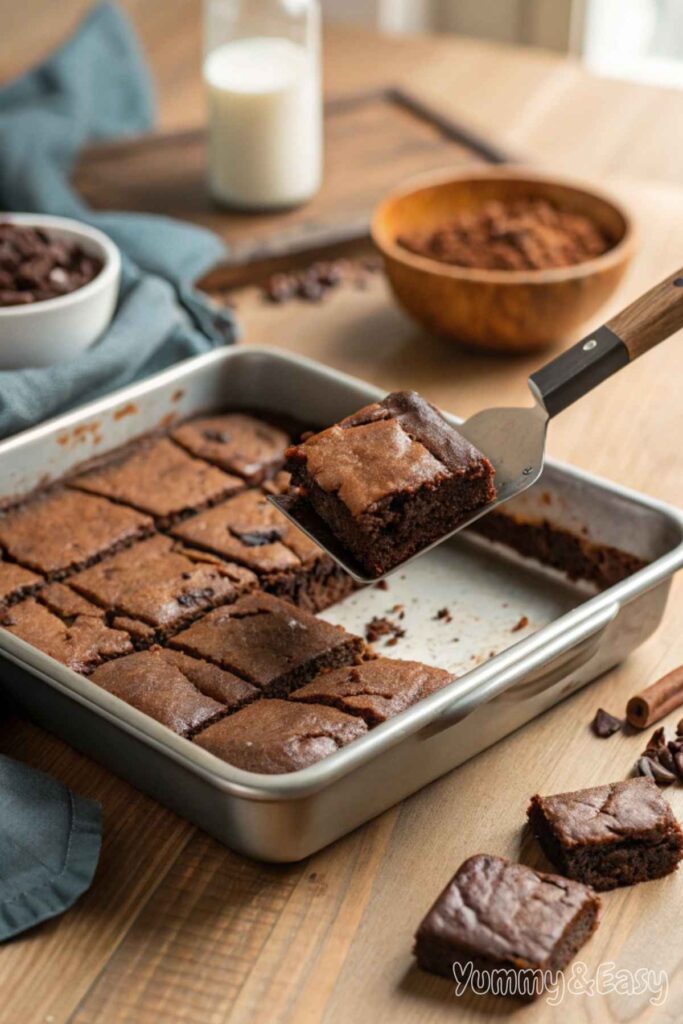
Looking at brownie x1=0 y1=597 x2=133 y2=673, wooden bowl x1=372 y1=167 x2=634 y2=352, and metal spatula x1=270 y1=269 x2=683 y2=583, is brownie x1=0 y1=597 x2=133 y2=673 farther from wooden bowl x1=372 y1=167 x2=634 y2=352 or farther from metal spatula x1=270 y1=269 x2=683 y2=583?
wooden bowl x1=372 y1=167 x2=634 y2=352

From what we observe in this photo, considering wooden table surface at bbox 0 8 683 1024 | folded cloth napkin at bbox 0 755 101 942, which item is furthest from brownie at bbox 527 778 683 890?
folded cloth napkin at bbox 0 755 101 942

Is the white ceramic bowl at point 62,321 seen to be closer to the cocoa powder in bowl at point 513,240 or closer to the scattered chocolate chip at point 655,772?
the cocoa powder in bowl at point 513,240

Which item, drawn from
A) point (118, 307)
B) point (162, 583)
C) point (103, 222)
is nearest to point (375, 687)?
point (162, 583)

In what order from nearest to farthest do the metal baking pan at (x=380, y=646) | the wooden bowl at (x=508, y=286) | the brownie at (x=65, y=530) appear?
the metal baking pan at (x=380, y=646) < the brownie at (x=65, y=530) < the wooden bowl at (x=508, y=286)

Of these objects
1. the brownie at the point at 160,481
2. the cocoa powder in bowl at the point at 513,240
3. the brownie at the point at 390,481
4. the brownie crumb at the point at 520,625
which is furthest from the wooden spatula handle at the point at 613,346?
the cocoa powder in bowl at the point at 513,240

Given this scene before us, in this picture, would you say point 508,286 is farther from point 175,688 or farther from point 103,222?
point 175,688
